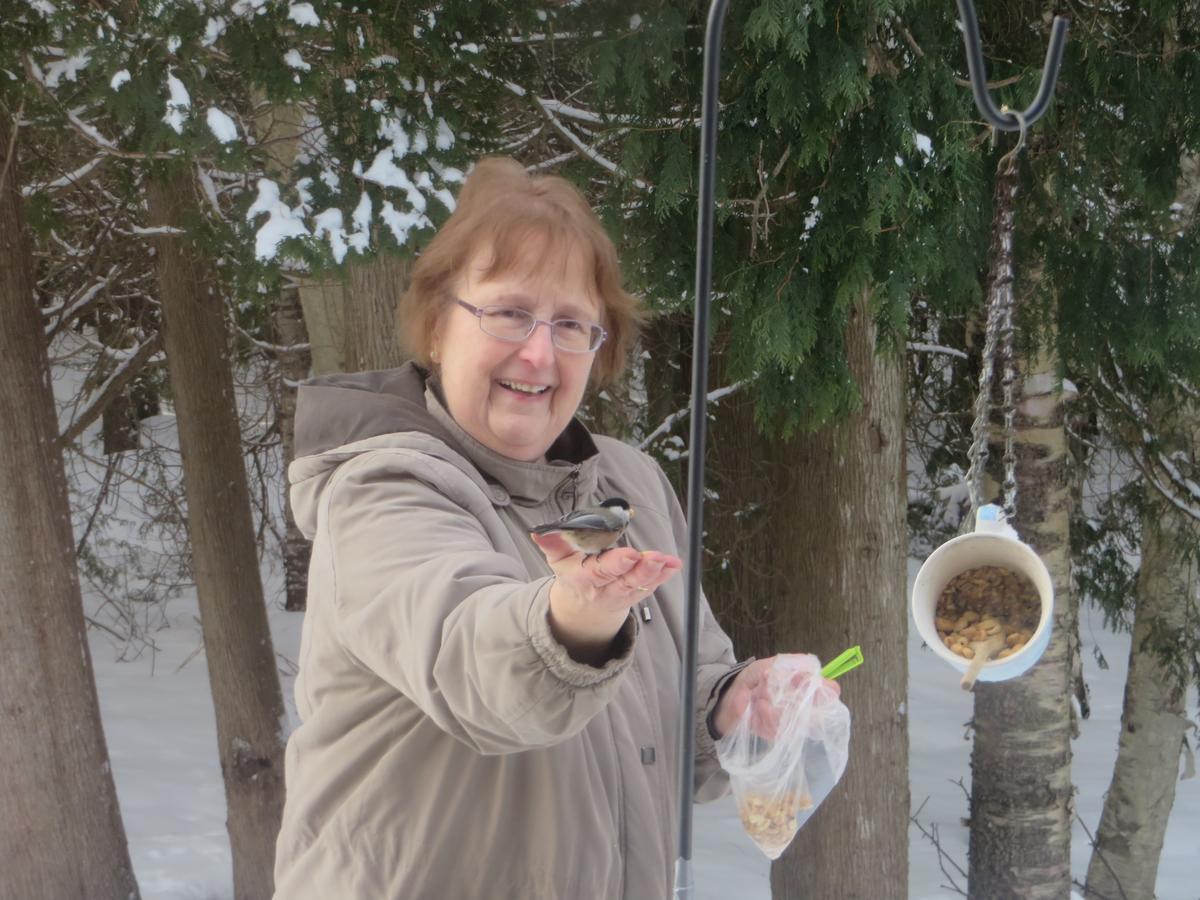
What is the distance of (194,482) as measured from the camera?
17.8ft

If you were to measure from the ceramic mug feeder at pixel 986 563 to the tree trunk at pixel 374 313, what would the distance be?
219cm

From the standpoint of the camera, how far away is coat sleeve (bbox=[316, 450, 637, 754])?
1.03m

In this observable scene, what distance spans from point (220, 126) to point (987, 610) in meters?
2.57

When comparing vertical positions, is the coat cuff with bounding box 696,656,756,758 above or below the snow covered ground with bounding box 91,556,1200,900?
above

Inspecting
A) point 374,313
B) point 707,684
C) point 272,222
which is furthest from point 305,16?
point 707,684

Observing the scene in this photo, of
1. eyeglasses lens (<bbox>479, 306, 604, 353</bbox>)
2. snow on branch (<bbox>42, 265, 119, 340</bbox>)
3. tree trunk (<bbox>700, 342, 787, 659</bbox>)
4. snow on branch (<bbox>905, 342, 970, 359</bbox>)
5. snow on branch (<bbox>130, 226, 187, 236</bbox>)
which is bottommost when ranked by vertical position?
tree trunk (<bbox>700, 342, 787, 659</bbox>)

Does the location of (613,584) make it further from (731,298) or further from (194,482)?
(194,482)

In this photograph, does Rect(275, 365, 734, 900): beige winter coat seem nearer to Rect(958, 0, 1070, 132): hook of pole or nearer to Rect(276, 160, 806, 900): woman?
Rect(276, 160, 806, 900): woman

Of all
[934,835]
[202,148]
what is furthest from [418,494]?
[934,835]

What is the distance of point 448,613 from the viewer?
3.65ft

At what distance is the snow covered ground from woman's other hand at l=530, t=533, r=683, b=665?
5.10m

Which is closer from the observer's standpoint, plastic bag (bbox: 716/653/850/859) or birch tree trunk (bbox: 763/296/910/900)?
plastic bag (bbox: 716/653/850/859)

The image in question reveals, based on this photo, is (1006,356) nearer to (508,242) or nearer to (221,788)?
(508,242)

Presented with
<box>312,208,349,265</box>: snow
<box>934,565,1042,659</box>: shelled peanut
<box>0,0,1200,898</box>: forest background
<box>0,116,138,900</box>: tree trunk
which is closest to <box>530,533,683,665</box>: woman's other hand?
<box>934,565,1042,659</box>: shelled peanut
